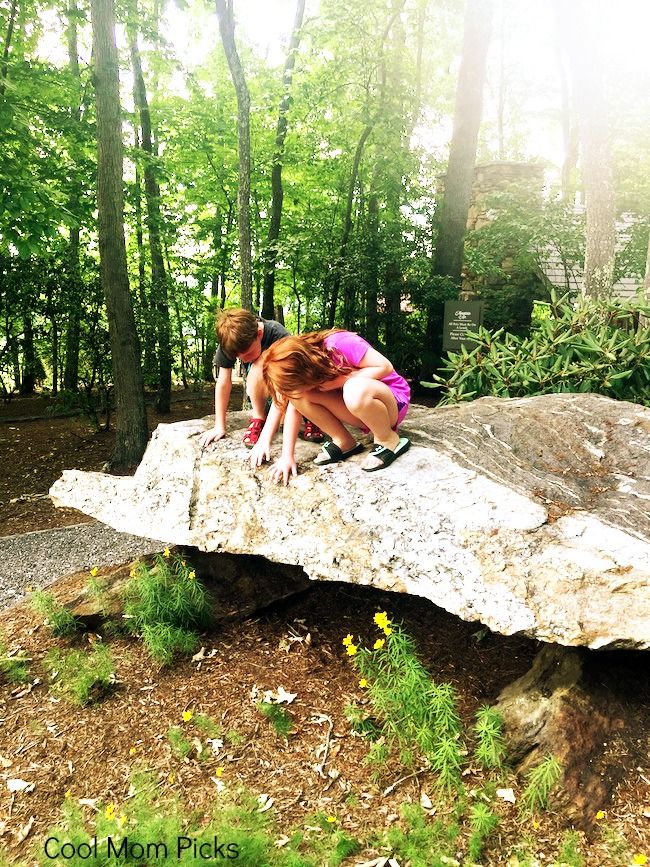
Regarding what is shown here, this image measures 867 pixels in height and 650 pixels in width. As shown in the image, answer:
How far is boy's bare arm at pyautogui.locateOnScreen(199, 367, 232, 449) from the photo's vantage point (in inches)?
152

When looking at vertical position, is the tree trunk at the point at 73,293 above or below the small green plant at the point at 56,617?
above

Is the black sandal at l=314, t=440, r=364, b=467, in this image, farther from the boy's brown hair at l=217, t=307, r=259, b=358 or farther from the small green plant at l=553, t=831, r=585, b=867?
the small green plant at l=553, t=831, r=585, b=867

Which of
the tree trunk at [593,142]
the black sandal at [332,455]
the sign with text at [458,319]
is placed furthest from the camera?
the sign with text at [458,319]

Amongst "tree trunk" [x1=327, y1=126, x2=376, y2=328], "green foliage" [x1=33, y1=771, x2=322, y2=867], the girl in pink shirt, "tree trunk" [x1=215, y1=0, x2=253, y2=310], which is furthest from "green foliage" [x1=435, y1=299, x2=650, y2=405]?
"tree trunk" [x1=327, y1=126, x2=376, y2=328]

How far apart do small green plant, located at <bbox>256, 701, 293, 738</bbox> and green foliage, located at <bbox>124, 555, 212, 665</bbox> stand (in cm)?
69

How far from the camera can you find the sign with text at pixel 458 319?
9508 mm

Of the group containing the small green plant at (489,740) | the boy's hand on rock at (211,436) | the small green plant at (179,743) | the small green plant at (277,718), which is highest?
the boy's hand on rock at (211,436)

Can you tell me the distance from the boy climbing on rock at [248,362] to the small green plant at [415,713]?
141 centimetres

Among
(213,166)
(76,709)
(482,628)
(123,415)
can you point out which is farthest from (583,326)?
(213,166)

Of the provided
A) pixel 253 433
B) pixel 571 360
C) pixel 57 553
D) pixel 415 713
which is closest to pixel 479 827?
pixel 415 713

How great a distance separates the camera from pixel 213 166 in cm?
1293

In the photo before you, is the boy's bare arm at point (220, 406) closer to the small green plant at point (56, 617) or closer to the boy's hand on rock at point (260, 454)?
the boy's hand on rock at point (260, 454)

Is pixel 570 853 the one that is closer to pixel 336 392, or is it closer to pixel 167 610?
pixel 336 392

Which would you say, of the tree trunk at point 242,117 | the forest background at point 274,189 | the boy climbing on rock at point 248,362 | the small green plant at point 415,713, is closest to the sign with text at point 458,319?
the forest background at point 274,189
